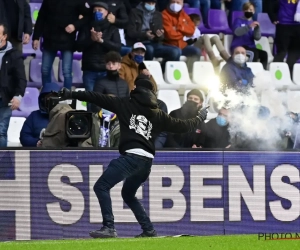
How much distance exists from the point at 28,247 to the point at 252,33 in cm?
841

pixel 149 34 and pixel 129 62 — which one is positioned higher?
pixel 149 34

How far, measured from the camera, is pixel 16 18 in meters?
14.7

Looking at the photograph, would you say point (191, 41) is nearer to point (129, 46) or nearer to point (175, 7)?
point (175, 7)

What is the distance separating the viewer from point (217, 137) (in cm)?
1320

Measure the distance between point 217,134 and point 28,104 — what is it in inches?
138

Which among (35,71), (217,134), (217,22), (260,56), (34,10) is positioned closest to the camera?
(217,134)

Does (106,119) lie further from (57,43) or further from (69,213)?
(57,43)

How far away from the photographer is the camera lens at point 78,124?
38.5 feet

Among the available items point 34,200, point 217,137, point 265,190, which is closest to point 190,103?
point 217,137

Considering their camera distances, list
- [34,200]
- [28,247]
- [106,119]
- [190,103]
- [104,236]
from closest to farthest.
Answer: [28,247] → [104,236] → [34,200] → [106,119] → [190,103]

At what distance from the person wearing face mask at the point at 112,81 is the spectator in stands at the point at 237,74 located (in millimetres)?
1717

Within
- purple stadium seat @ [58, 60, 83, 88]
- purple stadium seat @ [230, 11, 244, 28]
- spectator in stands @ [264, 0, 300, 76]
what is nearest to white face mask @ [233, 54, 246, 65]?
spectator in stands @ [264, 0, 300, 76]

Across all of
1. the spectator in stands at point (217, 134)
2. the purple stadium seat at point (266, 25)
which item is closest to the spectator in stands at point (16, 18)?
the spectator in stands at point (217, 134)

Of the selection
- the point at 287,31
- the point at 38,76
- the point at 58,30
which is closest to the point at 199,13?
Answer: the point at 287,31
